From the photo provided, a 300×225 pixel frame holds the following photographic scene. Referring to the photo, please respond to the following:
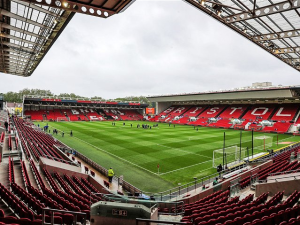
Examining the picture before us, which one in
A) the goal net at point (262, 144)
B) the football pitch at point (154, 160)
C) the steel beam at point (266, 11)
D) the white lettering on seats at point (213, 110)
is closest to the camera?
the steel beam at point (266, 11)

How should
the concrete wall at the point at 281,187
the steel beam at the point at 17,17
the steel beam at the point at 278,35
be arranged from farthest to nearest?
the steel beam at the point at 278,35 → the steel beam at the point at 17,17 → the concrete wall at the point at 281,187

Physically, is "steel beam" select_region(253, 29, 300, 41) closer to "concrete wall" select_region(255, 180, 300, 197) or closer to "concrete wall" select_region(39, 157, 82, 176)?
"concrete wall" select_region(255, 180, 300, 197)

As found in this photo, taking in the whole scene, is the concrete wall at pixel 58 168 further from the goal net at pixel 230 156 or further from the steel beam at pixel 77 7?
the goal net at pixel 230 156

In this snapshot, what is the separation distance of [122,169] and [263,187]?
39.1 ft

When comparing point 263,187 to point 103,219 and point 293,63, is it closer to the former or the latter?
point 103,219

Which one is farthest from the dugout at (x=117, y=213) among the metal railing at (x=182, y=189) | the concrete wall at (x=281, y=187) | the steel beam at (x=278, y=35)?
the steel beam at (x=278, y=35)

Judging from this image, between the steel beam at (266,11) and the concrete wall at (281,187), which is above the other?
the steel beam at (266,11)

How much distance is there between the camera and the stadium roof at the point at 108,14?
6441 millimetres

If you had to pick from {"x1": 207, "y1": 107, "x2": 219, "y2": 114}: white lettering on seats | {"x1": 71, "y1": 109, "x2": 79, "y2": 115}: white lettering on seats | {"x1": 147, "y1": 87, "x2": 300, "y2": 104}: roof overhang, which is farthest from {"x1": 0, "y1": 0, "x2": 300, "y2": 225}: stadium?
{"x1": 71, "y1": 109, "x2": 79, "y2": 115}: white lettering on seats

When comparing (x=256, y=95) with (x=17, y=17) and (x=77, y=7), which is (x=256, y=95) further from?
(x=77, y=7)

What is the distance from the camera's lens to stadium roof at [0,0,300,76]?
644cm

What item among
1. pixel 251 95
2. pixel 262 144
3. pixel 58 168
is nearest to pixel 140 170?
pixel 58 168

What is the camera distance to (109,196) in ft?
20.9

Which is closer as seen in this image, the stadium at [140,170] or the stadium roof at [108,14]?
the stadium at [140,170]
